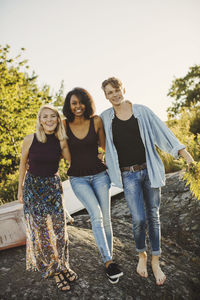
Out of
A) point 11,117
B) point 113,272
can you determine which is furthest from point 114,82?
point 11,117

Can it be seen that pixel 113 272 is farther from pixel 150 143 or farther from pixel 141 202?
pixel 150 143

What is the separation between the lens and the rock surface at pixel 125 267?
2373 millimetres

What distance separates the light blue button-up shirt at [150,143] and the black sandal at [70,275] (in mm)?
1059

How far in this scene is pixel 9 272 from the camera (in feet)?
8.77

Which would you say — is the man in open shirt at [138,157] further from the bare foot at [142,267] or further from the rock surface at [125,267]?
the rock surface at [125,267]

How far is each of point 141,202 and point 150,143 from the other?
665mm

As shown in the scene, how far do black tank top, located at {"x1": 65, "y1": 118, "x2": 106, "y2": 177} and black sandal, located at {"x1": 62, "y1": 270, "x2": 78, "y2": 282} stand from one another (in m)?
1.04

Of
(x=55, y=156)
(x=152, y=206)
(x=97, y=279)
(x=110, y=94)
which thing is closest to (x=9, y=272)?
(x=97, y=279)

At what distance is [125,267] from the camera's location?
9.54 ft

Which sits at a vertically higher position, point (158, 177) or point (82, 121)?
point (82, 121)

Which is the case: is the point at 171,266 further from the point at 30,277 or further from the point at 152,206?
→ the point at 30,277

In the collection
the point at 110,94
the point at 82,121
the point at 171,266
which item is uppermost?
the point at 110,94

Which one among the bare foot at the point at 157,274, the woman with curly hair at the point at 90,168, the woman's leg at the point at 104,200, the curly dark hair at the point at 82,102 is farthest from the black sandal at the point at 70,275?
the curly dark hair at the point at 82,102

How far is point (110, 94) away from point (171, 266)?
229 centimetres
